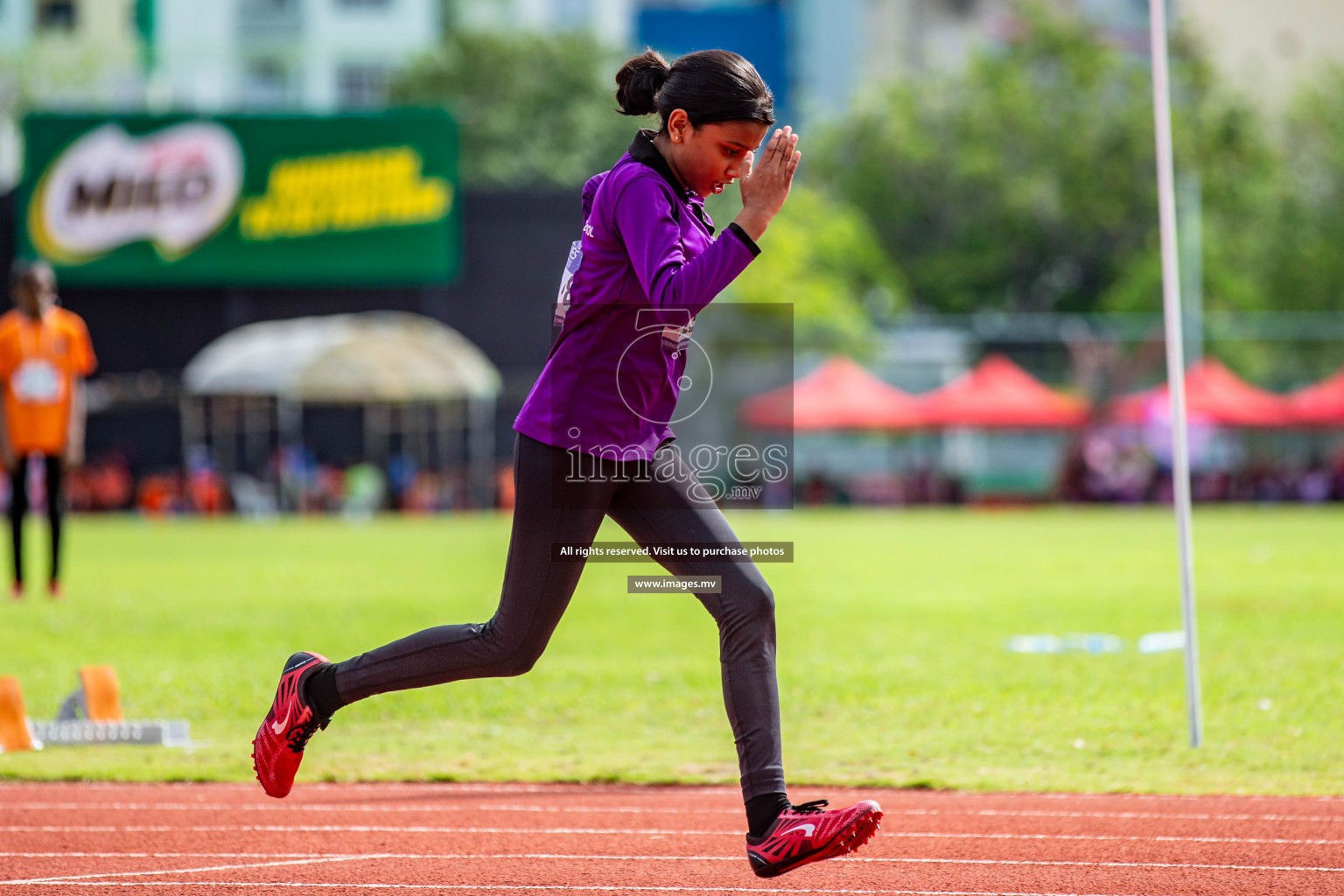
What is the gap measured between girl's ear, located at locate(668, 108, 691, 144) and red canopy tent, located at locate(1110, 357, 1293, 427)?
35383 mm

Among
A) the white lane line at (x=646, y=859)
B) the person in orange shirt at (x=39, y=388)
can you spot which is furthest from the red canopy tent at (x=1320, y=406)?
the white lane line at (x=646, y=859)

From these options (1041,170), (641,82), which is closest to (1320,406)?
(1041,170)

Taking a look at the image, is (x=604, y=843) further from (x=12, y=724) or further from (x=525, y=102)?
(x=525, y=102)

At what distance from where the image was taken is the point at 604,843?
5.31 m

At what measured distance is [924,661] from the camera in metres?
10.1

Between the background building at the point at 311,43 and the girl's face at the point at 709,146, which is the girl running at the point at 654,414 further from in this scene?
the background building at the point at 311,43

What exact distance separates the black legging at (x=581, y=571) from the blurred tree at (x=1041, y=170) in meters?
58.8

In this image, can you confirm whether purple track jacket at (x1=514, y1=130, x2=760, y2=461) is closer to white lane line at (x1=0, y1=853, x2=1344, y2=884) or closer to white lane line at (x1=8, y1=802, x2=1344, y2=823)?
white lane line at (x1=0, y1=853, x2=1344, y2=884)

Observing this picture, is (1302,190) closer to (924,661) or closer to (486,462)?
(486,462)

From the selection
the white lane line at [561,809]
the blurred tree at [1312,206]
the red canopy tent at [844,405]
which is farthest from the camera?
the blurred tree at [1312,206]

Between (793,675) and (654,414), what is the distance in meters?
5.46

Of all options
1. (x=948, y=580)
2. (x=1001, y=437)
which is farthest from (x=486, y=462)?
(x=948, y=580)

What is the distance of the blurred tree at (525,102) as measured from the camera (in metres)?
63.9

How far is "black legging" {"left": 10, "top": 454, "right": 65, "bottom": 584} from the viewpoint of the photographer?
39.8 ft
